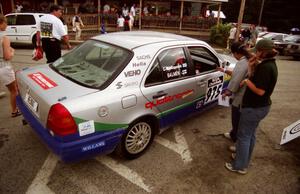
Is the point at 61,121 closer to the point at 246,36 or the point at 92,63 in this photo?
the point at 92,63

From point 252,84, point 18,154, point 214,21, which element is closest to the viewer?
point 252,84

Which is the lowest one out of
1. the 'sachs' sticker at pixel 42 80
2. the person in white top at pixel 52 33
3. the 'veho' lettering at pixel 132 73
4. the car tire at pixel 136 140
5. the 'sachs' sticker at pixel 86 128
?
the car tire at pixel 136 140

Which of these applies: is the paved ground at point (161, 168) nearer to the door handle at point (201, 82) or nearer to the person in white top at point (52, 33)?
the door handle at point (201, 82)

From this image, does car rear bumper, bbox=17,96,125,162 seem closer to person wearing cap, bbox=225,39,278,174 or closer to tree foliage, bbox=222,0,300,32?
person wearing cap, bbox=225,39,278,174

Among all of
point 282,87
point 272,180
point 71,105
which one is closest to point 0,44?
point 71,105

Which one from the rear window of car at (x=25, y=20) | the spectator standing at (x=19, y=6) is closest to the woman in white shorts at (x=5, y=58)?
the rear window of car at (x=25, y=20)

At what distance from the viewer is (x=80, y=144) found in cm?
275

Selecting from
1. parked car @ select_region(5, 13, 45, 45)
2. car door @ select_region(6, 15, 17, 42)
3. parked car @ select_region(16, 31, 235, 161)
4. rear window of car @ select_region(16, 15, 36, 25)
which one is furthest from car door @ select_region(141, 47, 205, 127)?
car door @ select_region(6, 15, 17, 42)

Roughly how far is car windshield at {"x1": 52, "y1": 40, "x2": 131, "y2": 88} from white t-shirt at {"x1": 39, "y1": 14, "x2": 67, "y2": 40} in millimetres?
1608

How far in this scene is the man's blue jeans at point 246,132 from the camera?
3057mm

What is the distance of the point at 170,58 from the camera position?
368 cm

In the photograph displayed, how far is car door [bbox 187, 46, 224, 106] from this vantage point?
4098mm

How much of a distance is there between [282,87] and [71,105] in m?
6.94

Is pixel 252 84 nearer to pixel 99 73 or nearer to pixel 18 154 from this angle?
pixel 99 73
